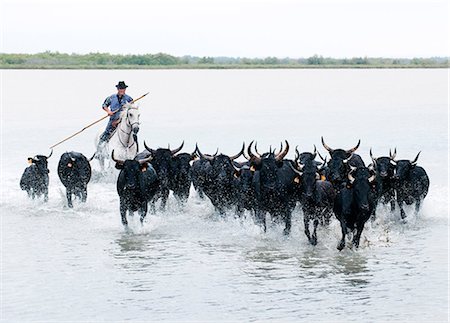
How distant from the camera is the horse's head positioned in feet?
76.3

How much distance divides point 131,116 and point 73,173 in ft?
6.21

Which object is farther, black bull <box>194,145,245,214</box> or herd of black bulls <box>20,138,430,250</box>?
black bull <box>194,145,245,214</box>

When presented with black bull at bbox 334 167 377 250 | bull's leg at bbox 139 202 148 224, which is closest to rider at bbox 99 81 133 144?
bull's leg at bbox 139 202 148 224

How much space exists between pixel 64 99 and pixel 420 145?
111 feet

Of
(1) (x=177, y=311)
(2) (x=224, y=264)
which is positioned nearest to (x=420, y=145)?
(2) (x=224, y=264)

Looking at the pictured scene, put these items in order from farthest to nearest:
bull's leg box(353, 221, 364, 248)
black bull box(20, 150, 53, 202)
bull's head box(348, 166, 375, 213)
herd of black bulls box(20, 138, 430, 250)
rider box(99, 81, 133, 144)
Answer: rider box(99, 81, 133, 144)
black bull box(20, 150, 53, 202)
herd of black bulls box(20, 138, 430, 250)
bull's leg box(353, 221, 364, 248)
bull's head box(348, 166, 375, 213)

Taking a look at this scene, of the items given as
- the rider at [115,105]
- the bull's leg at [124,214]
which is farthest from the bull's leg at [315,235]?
the rider at [115,105]

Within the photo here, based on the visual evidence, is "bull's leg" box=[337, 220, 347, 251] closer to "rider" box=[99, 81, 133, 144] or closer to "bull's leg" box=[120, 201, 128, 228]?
"bull's leg" box=[120, 201, 128, 228]

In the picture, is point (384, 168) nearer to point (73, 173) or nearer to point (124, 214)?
point (124, 214)

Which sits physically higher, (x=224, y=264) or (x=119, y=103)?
(x=119, y=103)

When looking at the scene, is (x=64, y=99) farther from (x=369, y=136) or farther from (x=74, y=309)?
(x=74, y=309)

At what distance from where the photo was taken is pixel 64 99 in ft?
212

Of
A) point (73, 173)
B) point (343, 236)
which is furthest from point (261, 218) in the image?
point (73, 173)

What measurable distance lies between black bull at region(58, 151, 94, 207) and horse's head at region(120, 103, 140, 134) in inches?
52.7
